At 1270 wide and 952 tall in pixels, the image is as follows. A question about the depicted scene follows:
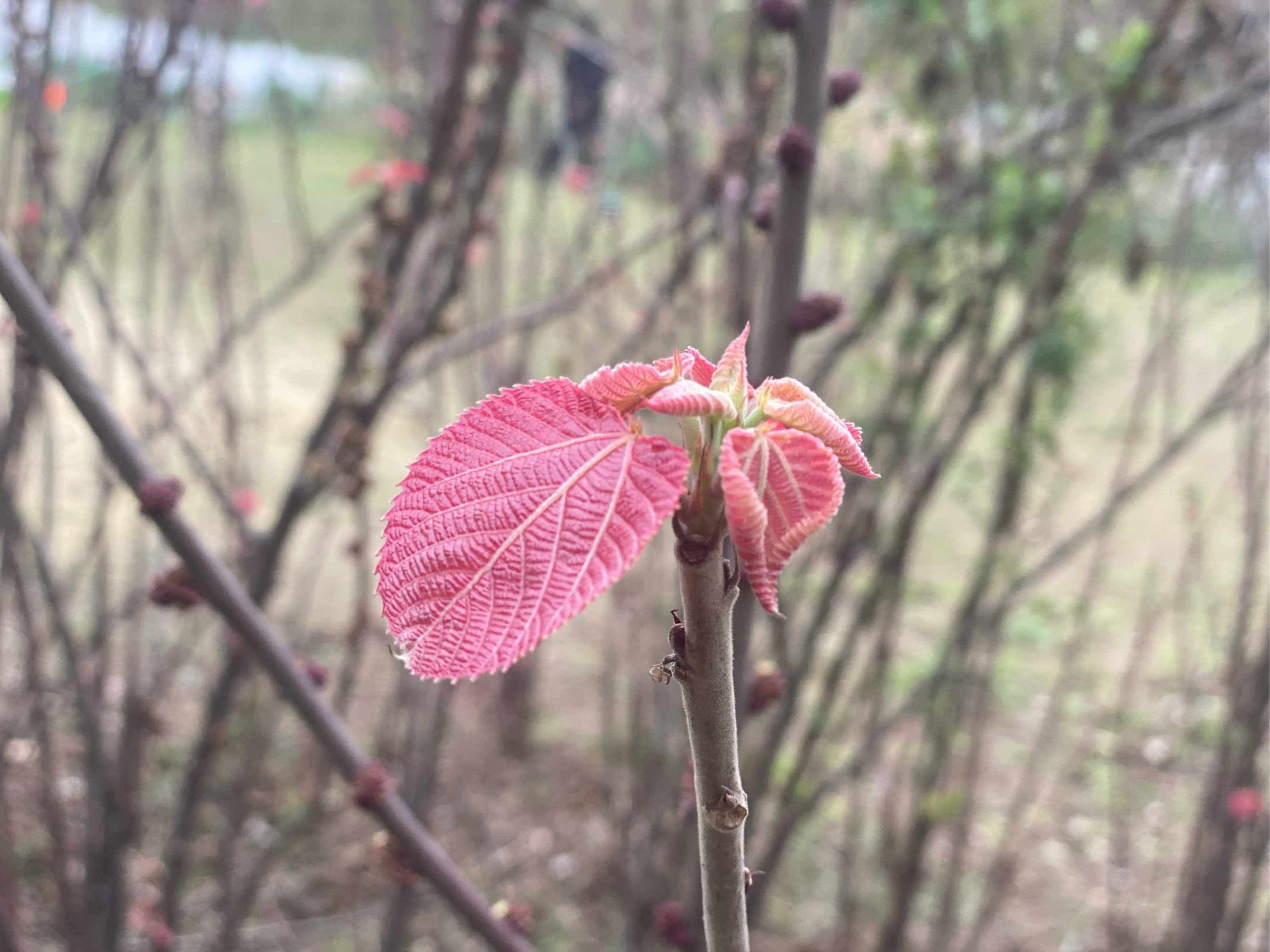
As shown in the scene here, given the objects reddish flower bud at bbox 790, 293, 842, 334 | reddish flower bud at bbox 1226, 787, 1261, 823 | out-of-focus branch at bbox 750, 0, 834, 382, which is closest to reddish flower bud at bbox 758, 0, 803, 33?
out-of-focus branch at bbox 750, 0, 834, 382

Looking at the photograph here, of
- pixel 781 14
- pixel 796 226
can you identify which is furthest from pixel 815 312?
pixel 781 14

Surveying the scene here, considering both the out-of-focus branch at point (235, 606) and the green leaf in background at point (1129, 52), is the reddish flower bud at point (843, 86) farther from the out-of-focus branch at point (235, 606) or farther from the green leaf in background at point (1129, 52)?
the green leaf in background at point (1129, 52)

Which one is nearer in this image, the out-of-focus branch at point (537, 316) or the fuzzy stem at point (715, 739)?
the fuzzy stem at point (715, 739)

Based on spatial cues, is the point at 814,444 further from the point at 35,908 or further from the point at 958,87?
the point at 35,908

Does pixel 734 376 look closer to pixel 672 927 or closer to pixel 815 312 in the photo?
pixel 815 312

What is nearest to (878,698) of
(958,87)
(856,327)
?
(856,327)

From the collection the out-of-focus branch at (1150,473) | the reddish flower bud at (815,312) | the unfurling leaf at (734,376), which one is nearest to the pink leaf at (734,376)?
the unfurling leaf at (734,376)
